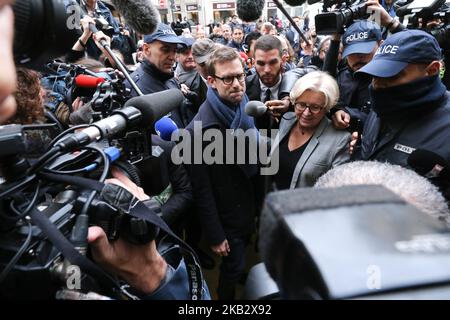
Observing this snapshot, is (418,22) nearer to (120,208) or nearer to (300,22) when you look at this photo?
(120,208)

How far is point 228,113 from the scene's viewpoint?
1942 millimetres

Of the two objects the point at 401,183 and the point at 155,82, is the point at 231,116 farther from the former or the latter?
the point at 401,183

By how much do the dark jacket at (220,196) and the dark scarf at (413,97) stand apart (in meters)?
0.86

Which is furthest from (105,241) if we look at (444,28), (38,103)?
(444,28)

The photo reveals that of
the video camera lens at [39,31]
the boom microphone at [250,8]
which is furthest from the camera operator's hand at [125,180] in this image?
the boom microphone at [250,8]

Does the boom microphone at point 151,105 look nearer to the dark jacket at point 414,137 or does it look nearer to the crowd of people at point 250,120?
the crowd of people at point 250,120

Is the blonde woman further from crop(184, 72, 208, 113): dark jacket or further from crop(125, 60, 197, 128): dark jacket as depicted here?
crop(184, 72, 208, 113): dark jacket

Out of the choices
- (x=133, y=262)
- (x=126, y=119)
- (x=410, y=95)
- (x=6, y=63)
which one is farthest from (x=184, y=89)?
(x=6, y=63)

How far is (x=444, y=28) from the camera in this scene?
2678 millimetres

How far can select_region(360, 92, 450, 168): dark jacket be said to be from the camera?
4.17 feet

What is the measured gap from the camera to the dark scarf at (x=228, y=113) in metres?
1.92

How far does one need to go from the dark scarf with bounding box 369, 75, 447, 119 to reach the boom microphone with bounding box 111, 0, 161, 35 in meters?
1.21

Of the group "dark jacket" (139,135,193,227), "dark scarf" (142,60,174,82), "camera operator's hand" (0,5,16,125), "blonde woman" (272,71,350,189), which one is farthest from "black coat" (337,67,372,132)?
"camera operator's hand" (0,5,16,125)
